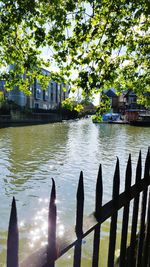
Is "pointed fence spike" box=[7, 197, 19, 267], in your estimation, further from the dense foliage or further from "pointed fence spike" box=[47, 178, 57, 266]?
the dense foliage

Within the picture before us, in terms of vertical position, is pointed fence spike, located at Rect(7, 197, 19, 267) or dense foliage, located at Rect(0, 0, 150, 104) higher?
dense foliage, located at Rect(0, 0, 150, 104)

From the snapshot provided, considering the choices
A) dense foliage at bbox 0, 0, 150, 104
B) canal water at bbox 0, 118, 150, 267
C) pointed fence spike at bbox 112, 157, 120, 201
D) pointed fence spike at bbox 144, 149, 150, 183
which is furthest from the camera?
canal water at bbox 0, 118, 150, 267

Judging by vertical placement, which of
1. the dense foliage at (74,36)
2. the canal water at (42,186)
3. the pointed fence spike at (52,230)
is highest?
the dense foliage at (74,36)

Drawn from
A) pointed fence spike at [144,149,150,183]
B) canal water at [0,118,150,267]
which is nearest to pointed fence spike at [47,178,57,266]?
canal water at [0,118,150,267]

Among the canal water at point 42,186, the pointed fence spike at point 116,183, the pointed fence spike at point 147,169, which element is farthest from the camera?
the canal water at point 42,186

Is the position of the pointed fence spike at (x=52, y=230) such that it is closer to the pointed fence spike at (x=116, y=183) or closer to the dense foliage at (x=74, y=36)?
the pointed fence spike at (x=116, y=183)

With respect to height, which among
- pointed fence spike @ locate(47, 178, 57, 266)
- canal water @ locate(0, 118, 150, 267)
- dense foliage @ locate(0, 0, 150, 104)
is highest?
dense foliage @ locate(0, 0, 150, 104)

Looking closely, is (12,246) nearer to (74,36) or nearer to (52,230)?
(52,230)

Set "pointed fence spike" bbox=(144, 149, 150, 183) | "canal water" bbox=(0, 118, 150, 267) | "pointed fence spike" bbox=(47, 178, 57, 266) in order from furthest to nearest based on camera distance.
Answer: "canal water" bbox=(0, 118, 150, 267)
"pointed fence spike" bbox=(144, 149, 150, 183)
"pointed fence spike" bbox=(47, 178, 57, 266)

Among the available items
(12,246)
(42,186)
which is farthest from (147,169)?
(42,186)

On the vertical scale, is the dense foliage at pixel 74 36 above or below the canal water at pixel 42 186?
above

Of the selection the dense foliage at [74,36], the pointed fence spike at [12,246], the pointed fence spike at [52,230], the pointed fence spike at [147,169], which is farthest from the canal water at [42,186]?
the dense foliage at [74,36]

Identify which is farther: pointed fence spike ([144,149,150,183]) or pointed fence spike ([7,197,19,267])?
pointed fence spike ([144,149,150,183])

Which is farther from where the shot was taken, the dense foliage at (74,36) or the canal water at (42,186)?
the canal water at (42,186)
